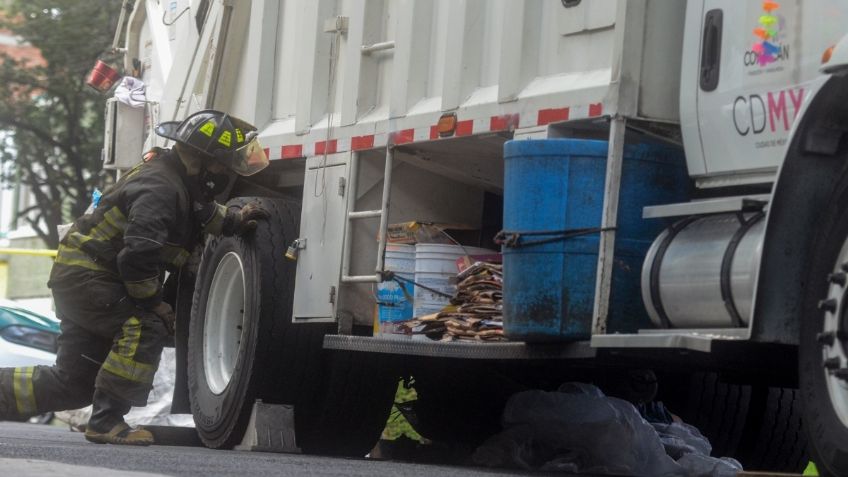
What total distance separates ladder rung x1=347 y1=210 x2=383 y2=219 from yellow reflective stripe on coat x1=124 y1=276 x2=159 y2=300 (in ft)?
3.27

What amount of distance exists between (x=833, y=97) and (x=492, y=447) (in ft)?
9.63

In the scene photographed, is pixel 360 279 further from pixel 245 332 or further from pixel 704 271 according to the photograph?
pixel 704 271

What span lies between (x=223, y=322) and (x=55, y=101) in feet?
52.0

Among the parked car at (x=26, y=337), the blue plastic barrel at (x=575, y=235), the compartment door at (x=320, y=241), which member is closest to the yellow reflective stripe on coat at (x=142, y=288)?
the compartment door at (x=320, y=241)

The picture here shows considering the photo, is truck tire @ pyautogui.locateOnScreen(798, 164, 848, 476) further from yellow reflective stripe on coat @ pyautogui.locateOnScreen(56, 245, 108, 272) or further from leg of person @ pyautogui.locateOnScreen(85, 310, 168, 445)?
yellow reflective stripe on coat @ pyautogui.locateOnScreen(56, 245, 108, 272)

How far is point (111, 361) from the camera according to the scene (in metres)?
7.08

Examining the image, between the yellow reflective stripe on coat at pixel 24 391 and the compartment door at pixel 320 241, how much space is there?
49.5 inches

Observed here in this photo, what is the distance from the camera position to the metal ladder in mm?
6582

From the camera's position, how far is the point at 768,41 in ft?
15.9

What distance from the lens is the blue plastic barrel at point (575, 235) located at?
17.1 ft

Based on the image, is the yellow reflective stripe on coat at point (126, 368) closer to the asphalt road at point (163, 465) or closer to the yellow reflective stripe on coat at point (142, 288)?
the yellow reflective stripe on coat at point (142, 288)

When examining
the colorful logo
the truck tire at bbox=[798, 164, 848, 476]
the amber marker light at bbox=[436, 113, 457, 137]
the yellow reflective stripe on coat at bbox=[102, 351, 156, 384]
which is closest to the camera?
the truck tire at bbox=[798, 164, 848, 476]

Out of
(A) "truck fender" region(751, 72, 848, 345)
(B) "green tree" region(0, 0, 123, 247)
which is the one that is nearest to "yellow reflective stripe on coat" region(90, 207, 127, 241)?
(A) "truck fender" region(751, 72, 848, 345)

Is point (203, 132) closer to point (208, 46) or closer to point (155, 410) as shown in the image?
point (208, 46)
